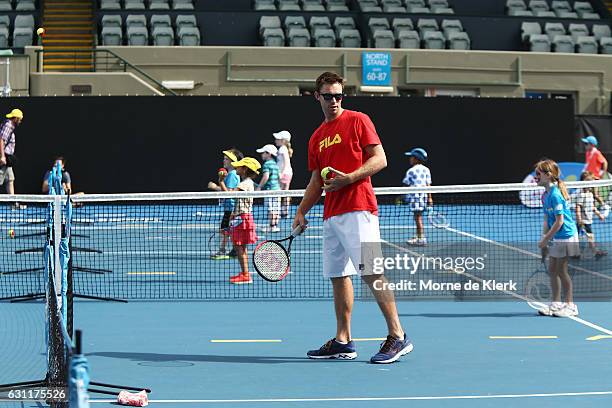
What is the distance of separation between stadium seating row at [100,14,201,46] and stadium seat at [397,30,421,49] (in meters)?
5.33

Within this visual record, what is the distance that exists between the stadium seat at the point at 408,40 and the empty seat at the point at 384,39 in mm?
212

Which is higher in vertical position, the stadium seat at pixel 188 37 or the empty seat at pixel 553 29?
the empty seat at pixel 553 29

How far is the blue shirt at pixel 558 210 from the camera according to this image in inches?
359

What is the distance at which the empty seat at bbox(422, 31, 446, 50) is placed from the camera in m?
28.8

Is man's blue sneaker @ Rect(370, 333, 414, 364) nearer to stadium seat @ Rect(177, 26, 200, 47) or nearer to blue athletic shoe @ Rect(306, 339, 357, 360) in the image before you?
blue athletic shoe @ Rect(306, 339, 357, 360)

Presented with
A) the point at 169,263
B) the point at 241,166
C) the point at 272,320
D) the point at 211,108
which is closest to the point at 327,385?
the point at 272,320

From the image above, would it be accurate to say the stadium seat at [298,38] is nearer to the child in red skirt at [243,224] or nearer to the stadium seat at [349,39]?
the stadium seat at [349,39]

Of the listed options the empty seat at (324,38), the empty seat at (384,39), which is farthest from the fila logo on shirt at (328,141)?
the empty seat at (384,39)

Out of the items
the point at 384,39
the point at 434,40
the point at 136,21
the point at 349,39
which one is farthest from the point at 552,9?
the point at 136,21

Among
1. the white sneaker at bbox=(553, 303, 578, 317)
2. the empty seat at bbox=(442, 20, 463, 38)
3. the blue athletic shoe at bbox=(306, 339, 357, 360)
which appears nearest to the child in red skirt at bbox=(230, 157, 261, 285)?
the white sneaker at bbox=(553, 303, 578, 317)

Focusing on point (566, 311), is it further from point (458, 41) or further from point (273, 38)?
point (458, 41)

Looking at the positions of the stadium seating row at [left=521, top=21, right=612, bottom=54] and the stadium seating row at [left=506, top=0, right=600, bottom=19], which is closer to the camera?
the stadium seating row at [left=521, top=21, right=612, bottom=54]

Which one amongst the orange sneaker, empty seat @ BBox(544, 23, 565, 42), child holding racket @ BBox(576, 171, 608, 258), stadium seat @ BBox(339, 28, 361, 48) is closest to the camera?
the orange sneaker

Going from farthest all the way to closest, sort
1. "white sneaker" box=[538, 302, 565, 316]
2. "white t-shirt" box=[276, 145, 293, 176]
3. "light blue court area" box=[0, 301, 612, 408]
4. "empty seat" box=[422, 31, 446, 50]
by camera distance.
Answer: "empty seat" box=[422, 31, 446, 50], "white t-shirt" box=[276, 145, 293, 176], "white sneaker" box=[538, 302, 565, 316], "light blue court area" box=[0, 301, 612, 408]
